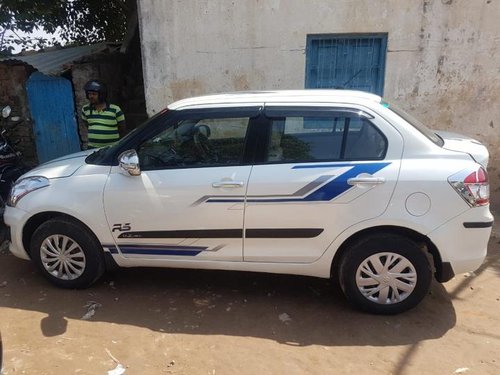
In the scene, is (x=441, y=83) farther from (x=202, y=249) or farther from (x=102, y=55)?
(x=102, y=55)

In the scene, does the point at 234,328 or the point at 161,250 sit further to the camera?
the point at 161,250

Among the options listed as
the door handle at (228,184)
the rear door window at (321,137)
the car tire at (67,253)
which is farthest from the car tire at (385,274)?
the car tire at (67,253)

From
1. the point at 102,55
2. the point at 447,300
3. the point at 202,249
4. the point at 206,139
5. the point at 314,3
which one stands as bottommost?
the point at 447,300

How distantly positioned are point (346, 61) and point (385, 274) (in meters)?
3.66

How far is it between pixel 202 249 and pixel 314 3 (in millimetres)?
3981

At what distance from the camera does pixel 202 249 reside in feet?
11.3

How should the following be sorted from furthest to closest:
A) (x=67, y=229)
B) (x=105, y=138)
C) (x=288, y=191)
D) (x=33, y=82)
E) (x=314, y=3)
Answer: (x=33, y=82) < (x=314, y=3) < (x=105, y=138) < (x=67, y=229) < (x=288, y=191)

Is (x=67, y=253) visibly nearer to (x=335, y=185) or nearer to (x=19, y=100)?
Answer: (x=335, y=185)

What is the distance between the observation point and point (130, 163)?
3375 mm

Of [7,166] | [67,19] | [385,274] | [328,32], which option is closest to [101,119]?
[7,166]

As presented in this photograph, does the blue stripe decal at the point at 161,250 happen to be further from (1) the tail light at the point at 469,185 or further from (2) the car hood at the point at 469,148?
(2) the car hood at the point at 469,148

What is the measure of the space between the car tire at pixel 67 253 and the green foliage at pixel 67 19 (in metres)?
6.72

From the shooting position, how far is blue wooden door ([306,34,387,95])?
236 inches

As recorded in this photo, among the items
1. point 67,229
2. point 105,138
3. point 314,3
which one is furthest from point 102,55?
point 67,229
